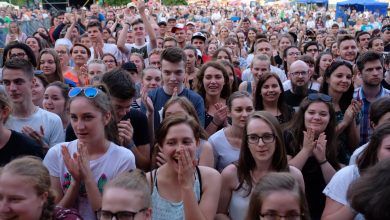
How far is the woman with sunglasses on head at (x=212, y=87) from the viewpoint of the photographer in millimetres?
5508

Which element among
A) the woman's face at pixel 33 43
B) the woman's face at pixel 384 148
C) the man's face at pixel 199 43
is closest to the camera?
the woman's face at pixel 384 148

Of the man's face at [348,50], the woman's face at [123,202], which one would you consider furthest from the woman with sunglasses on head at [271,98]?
the man's face at [348,50]

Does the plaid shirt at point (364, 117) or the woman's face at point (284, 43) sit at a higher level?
the woman's face at point (284, 43)

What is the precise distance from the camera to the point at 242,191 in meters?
3.44

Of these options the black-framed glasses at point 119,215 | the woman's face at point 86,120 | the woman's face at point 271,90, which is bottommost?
the black-framed glasses at point 119,215

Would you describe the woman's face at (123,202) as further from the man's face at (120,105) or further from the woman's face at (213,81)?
the woman's face at (213,81)

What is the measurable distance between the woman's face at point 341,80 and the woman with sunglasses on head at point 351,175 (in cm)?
228

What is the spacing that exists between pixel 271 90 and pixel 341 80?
803 millimetres

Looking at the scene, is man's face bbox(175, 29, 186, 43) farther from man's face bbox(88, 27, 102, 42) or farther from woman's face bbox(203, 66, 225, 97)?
woman's face bbox(203, 66, 225, 97)

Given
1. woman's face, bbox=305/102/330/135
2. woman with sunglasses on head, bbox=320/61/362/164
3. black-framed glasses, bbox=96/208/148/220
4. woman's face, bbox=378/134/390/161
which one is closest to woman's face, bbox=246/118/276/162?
woman's face, bbox=378/134/390/161

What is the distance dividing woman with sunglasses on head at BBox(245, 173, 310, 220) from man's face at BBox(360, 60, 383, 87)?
3.23 meters

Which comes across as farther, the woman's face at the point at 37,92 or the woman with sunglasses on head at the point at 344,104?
the woman's face at the point at 37,92

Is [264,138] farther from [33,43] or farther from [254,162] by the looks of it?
[33,43]

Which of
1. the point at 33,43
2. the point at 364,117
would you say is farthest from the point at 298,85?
the point at 33,43
